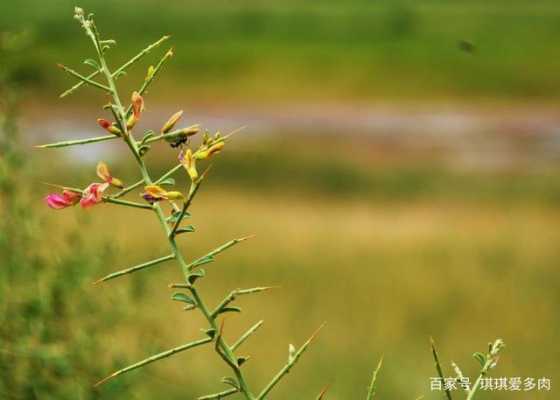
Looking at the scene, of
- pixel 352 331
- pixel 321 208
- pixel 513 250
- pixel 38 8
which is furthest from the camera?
pixel 38 8

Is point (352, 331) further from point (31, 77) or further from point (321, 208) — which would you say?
point (31, 77)

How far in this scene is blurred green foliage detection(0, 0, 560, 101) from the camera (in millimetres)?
21859

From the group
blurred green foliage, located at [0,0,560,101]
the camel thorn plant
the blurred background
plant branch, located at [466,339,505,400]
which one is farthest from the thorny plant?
blurred green foliage, located at [0,0,560,101]

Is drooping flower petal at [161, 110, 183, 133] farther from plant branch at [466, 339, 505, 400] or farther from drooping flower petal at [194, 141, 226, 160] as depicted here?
plant branch at [466, 339, 505, 400]

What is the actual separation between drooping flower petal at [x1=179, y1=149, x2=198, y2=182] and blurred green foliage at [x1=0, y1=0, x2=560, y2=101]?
20313 mm

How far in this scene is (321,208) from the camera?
12930mm

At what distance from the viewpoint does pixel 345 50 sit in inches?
889

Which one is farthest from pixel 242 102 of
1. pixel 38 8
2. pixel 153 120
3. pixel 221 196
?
pixel 221 196

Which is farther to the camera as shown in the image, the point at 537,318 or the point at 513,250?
the point at 513,250

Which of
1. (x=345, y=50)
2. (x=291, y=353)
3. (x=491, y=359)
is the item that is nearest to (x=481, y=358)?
(x=491, y=359)

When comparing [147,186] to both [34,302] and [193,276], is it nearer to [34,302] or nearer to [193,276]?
[193,276]

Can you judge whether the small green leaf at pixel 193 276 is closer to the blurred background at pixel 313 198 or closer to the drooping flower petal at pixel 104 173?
the drooping flower petal at pixel 104 173

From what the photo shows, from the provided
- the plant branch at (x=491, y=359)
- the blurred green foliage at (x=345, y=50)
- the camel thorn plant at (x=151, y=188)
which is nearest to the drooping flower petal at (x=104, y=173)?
the camel thorn plant at (x=151, y=188)

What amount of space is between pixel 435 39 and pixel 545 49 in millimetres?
2130
